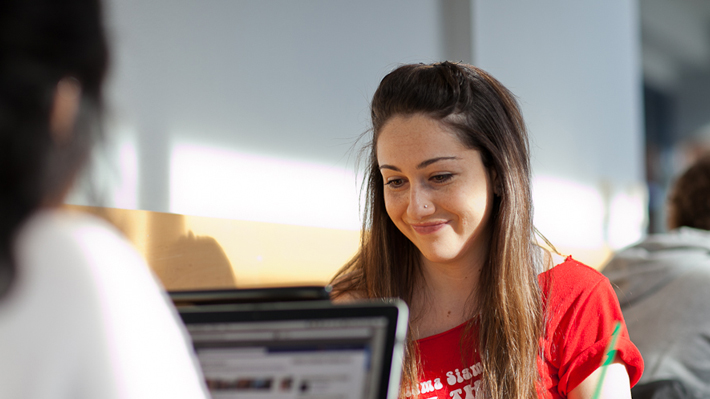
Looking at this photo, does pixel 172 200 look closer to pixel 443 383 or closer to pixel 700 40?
pixel 443 383

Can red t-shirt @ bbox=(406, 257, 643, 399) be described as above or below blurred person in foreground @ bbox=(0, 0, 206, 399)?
below

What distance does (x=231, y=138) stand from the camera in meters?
1.20

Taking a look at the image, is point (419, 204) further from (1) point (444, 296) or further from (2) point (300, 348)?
(2) point (300, 348)

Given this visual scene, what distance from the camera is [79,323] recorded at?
1.19ft

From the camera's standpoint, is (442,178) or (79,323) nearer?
(79,323)

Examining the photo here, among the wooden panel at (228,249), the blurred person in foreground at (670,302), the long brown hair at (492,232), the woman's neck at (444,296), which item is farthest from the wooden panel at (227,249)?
the blurred person in foreground at (670,302)

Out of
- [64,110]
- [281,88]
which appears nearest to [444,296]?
[281,88]

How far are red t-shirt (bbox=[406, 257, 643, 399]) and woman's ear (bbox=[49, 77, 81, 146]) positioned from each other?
759mm

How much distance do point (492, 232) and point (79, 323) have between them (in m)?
0.88

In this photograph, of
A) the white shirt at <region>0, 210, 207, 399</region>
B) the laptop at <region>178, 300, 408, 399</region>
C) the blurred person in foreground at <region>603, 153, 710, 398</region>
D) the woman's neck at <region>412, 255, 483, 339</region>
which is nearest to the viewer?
the white shirt at <region>0, 210, 207, 399</region>

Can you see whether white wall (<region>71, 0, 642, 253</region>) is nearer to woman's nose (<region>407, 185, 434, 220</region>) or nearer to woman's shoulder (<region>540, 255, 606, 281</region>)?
woman's nose (<region>407, 185, 434, 220</region>)

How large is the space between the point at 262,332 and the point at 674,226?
85.3 inches

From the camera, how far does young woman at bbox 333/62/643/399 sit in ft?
3.32

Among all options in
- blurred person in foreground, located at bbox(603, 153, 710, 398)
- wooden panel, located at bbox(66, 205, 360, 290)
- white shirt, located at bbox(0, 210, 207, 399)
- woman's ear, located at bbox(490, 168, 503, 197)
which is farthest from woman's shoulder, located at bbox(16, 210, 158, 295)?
blurred person in foreground, located at bbox(603, 153, 710, 398)
